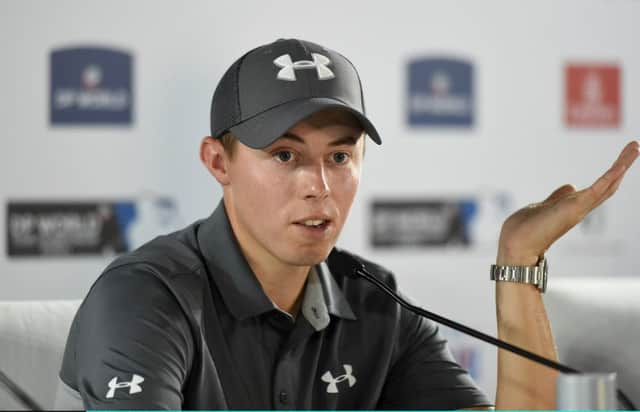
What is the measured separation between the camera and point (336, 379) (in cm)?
127

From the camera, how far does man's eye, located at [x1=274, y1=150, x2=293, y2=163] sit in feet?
3.84

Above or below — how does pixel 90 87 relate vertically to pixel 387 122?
above

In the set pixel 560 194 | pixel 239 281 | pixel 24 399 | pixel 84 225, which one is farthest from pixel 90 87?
pixel 24 399

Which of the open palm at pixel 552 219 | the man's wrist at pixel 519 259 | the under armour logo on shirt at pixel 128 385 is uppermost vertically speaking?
the open palm at pixel 552 219

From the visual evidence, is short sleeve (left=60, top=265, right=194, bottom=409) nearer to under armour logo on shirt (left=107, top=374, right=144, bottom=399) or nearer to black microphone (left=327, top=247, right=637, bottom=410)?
under armour logo on shirt (left=107, top=374, right=144, bottom=399)

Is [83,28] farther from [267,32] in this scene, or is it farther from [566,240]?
[566,240]

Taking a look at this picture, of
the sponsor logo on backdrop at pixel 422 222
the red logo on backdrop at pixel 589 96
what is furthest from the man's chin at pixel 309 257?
the red logo on backdrop at pixel 589 96

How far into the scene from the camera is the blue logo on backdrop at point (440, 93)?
3.24 m

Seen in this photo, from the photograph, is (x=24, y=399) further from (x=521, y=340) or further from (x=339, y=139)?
(x=521, y=340)

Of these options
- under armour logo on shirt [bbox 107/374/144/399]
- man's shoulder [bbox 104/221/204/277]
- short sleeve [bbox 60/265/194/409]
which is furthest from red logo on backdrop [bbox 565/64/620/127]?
under armour logo on shirt [bbox 107/374/144/399]

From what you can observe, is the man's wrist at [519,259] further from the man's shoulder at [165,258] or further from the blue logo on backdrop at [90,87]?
the blue logo on backdrop at [90,87]

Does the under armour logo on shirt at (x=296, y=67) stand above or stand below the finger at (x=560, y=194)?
above

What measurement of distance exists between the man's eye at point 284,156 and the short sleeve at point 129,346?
0.22 m

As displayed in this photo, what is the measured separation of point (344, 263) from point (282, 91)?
0.30m
